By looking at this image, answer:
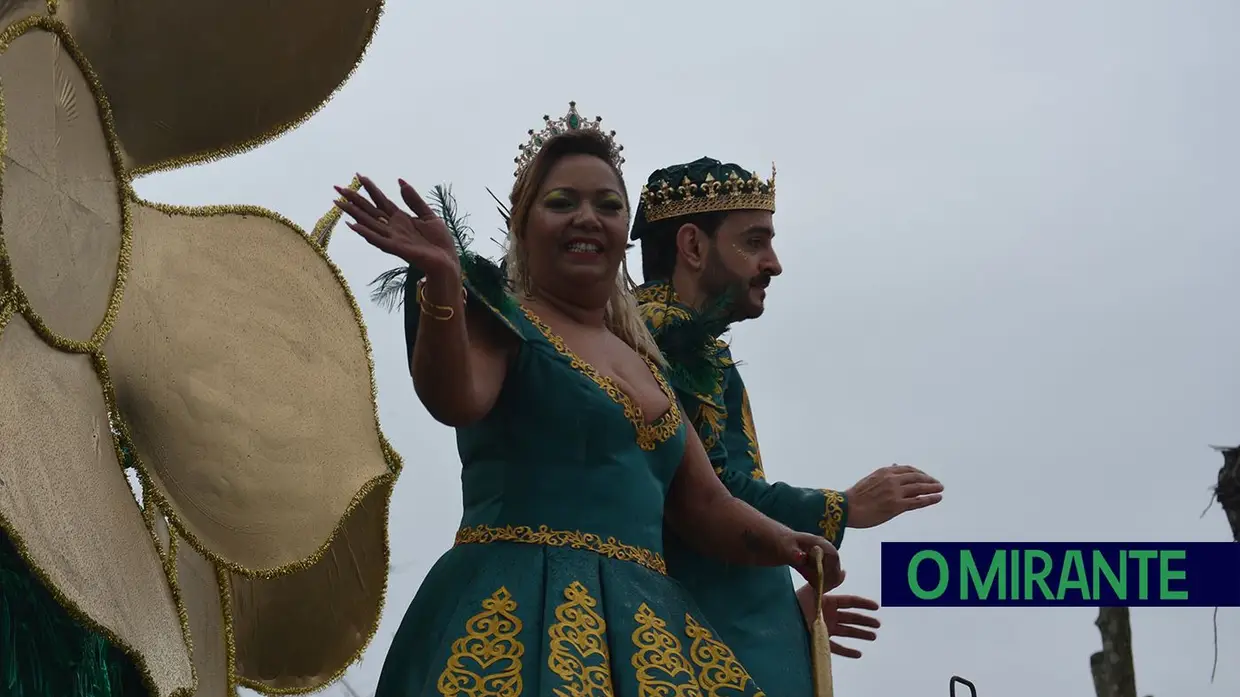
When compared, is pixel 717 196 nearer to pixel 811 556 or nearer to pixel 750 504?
pixel 750 504

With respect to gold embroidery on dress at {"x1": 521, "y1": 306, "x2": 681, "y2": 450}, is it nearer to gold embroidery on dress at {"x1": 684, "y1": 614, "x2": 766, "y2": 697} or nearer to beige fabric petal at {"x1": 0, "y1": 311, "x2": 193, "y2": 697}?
gold embroidery on dress at {"x1": 684, "y1": 614, "x2": 766, "y2": 697}

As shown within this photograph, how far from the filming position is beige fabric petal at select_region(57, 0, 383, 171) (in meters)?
3.88

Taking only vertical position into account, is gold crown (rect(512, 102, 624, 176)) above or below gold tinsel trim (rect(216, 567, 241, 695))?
above

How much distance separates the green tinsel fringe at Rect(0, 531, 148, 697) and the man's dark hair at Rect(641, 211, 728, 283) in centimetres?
194

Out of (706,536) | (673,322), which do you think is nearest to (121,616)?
(706,536)

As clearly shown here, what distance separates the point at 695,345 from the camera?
14.6 feet

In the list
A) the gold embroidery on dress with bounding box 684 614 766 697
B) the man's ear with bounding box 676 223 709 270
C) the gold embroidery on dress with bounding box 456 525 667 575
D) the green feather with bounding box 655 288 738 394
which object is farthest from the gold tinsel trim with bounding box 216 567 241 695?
the man's ear with bounding box 676 223 709 270

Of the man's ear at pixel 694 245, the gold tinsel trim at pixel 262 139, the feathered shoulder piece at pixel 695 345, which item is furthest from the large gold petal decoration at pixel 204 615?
the man's ear at pixel 694 245

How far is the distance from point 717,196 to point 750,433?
0.65m

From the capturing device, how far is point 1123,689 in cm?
770

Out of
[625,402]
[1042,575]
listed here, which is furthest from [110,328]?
[1042,575]

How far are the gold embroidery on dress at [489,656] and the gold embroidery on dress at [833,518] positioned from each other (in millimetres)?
974

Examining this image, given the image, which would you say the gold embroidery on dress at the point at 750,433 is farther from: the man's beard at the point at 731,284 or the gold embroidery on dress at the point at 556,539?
the gold embroidery on dress at the point at 556,539

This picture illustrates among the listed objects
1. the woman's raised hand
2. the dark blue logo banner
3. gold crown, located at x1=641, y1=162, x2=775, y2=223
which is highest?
gold crown, located at x1=641, y1=162, x2=775, y2=223
